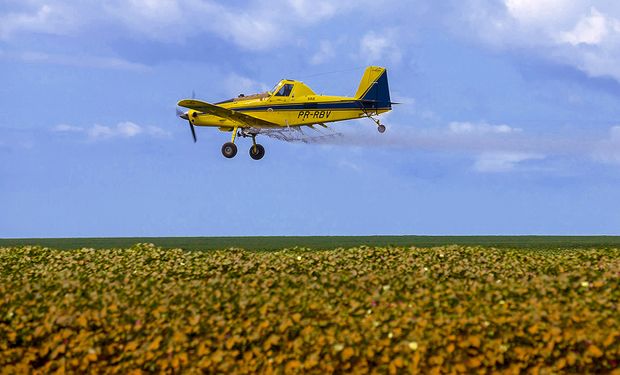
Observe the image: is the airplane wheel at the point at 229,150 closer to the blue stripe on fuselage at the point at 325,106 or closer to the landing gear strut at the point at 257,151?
the landing gear strut at the point at 257,151

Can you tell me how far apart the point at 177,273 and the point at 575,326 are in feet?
21.9

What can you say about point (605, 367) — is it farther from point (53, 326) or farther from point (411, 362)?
point (53, 326)

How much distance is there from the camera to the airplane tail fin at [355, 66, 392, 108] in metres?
25.3

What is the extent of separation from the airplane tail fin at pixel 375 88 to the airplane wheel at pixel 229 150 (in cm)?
453

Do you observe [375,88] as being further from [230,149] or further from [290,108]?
[230,149]

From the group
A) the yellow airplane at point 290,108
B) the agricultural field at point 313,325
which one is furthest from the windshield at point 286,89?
the agricultural field at point 313,325

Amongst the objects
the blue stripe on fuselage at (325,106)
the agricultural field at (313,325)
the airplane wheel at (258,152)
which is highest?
the blue stripe on fuselage at (325,106)

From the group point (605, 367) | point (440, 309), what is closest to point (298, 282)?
point (440, 309)

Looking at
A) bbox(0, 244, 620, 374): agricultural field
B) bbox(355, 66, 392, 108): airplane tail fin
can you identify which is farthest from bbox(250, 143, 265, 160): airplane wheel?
bbox(0, 244, 620, 374): agricultural field

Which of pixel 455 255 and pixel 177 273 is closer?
pixel 177 273

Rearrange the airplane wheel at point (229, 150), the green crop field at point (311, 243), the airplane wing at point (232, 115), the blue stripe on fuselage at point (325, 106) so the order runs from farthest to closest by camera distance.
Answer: the airplane wheel at point (229, 150) → the airplane wing at point (232, 115) → the blue stripe on fuselage at point (325, 106) → the green crop field at point (311, 243)

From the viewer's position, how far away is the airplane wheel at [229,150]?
25.9 metres

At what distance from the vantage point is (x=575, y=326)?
829cm

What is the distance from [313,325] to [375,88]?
18.0m
